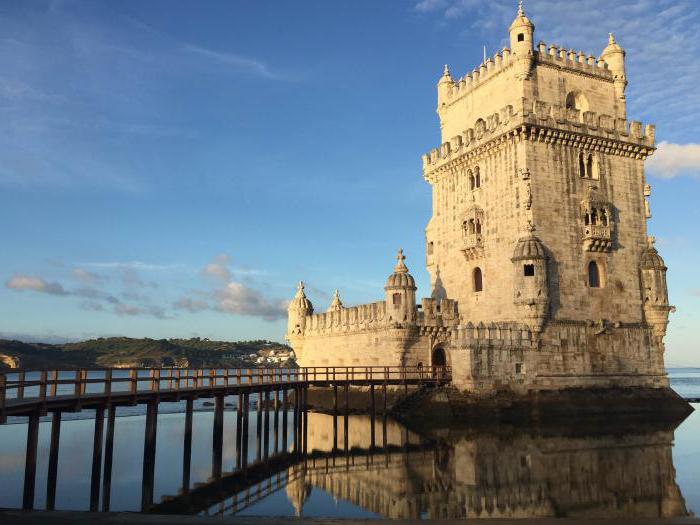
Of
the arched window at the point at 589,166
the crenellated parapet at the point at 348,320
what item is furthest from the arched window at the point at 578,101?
the crenellated parapet at the point at 348,320

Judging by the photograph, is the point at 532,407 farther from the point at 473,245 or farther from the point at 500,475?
the point at 500,475

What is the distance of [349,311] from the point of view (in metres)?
48.4

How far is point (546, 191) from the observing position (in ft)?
125

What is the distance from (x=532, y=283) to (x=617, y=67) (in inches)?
694

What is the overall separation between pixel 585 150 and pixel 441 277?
39.9ft

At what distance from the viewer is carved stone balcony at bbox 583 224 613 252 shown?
125ft

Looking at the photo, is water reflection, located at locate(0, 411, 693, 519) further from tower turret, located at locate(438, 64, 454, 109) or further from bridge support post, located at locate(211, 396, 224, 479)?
tower turret, located at locate(438, 64, 454, 109)

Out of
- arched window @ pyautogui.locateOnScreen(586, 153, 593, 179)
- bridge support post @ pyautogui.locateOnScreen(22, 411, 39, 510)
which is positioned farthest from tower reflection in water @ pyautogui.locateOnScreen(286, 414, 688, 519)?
arched window @ pyautogui.locateOnScreen(586, 153, 593, 179)

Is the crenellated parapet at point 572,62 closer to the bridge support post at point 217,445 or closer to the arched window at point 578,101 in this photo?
the arched window at point 578,101

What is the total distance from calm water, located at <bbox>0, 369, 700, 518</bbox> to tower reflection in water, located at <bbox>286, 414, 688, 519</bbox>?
4cm

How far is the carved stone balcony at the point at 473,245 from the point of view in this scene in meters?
40.2

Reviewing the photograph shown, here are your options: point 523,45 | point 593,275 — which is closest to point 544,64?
point 523,45

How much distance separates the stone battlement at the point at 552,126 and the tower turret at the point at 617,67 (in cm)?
173

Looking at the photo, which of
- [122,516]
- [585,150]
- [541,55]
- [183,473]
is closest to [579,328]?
[585,150]
